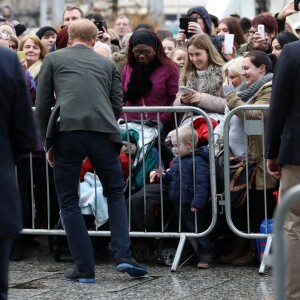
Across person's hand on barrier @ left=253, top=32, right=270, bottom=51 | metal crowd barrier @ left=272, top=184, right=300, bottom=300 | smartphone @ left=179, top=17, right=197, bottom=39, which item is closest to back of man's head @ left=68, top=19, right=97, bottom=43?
person's hand on barrier @ left=253, top=32, right=270, bottom=51

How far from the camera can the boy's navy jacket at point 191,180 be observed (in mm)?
9430

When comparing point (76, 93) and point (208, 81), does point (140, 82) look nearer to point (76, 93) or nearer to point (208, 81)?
point (208, 81)

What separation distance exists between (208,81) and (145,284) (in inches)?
90.8

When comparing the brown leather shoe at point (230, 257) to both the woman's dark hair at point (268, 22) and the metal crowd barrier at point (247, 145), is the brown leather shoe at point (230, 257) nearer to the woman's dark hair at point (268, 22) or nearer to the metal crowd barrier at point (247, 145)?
the metal crowd barrier at point (247, 145)

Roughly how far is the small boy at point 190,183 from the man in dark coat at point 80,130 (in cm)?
82

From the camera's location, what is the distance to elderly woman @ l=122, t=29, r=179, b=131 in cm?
1022

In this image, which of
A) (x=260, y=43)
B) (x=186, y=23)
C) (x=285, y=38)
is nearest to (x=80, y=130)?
(x=285, y=38)

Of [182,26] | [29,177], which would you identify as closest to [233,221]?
[29,177]

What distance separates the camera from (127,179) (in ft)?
32.0

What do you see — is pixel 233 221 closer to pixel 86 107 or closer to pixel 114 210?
pixel 114 210

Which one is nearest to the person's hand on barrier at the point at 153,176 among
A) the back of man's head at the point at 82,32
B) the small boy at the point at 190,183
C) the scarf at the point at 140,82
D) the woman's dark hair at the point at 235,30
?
the small boy at the point at 190,183

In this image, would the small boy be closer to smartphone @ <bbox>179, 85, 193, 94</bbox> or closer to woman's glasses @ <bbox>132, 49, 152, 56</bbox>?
smartphone @ <bbox>179, 85, 193, 94</bbox>

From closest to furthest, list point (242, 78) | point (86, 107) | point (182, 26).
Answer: point (86, 107), point (242, 78), point (182, 26)

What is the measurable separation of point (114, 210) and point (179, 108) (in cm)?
112
